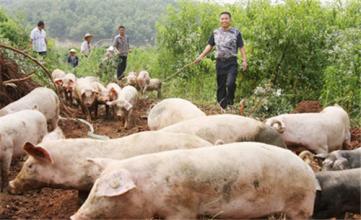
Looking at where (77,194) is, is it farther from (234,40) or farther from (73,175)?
(234,40)

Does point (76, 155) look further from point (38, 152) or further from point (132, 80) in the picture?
point (132, 80)

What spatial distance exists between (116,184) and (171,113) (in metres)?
3.89

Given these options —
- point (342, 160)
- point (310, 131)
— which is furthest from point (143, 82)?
point (342, 160)

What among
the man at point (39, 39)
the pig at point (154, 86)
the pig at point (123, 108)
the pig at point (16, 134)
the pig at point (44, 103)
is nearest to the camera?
the pig at point (16, 134)

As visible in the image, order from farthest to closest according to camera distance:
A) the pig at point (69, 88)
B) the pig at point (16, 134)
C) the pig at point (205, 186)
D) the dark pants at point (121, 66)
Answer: the dark pants at point (121, 66) → the pig at point (69, 88) → the pig at point (16, 134) → the pig at point (205, 186)

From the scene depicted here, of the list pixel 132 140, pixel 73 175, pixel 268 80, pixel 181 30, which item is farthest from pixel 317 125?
pixel 181 30

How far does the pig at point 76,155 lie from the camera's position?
5281mm

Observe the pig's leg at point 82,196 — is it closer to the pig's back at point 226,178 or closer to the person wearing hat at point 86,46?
the pig's back at point 226,178

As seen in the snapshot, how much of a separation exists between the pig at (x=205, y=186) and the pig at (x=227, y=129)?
1.57 metres

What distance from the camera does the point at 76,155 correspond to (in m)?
5.35

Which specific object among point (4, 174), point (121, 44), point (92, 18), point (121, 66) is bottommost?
point (92, 18)

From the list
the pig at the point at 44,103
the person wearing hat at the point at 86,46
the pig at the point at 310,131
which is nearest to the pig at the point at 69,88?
the pig at the point at 44,103

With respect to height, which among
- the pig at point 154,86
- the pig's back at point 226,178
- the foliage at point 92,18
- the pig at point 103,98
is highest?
the pig's back at point 226,178

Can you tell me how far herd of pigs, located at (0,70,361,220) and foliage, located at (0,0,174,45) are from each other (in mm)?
58608
